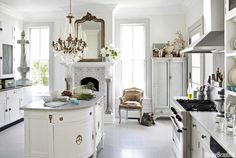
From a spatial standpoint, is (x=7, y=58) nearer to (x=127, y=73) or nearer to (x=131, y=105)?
(x=127, y=73)

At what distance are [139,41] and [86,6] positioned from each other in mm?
1826

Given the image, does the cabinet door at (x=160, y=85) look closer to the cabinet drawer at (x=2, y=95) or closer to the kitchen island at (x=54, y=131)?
the kitchen island at (x=54, y=131)

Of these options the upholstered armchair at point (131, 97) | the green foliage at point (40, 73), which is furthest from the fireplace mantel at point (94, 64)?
the green foliage at point (40, 73)

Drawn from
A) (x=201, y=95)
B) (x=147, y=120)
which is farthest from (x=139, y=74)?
(x=201, y=95)

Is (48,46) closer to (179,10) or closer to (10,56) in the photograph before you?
(10,56)

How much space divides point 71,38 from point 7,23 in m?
3.62

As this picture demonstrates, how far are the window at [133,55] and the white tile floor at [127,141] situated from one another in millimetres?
1405

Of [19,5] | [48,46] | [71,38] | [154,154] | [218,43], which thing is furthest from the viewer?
[48,46]

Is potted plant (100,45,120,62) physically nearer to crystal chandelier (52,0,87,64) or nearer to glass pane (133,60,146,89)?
glass pane (133,60,146,89)

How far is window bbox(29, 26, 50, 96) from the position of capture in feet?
25.9

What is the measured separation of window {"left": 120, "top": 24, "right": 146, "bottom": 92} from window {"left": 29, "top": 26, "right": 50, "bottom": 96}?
241cm

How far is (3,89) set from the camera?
620 cm

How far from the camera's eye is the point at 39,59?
791 centimetres

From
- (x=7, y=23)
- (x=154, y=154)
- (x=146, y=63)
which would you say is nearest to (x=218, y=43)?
(x=154, y=154)
